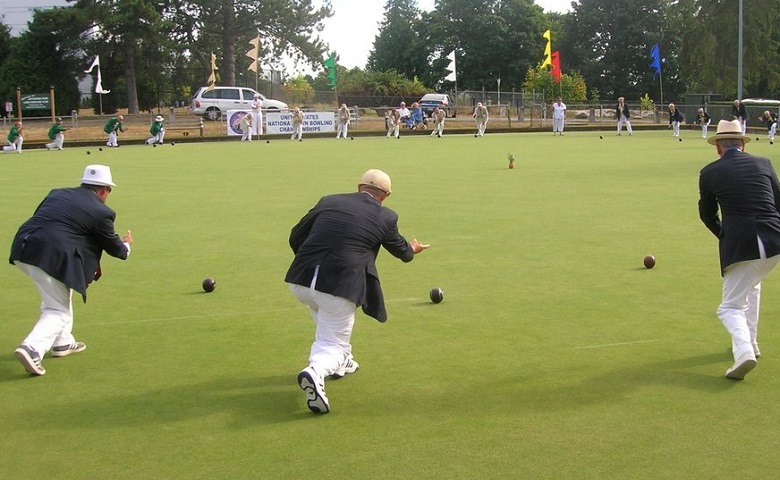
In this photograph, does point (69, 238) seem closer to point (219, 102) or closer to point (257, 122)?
point (257, 122)

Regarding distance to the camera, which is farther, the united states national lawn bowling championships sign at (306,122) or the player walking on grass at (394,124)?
the united states national lawn bowling championships sign at (306,122)

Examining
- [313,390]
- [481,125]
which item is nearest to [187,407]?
[313,390]

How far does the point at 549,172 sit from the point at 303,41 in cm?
4293

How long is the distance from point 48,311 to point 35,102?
52.6m

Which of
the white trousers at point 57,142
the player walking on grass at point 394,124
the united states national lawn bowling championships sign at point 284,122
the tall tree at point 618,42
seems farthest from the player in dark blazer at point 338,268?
the tall tree at point 618,42

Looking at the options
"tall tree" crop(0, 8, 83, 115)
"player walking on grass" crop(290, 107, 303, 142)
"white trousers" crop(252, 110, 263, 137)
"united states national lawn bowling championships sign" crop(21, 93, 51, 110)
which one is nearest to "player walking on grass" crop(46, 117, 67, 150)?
"white trousers" crop(252, 110, 263, 137)

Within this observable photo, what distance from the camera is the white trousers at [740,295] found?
22.1 feet

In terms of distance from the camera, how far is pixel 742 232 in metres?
6.82

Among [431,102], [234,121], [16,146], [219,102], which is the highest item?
[431,102]

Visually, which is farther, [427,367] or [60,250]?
[427,367]

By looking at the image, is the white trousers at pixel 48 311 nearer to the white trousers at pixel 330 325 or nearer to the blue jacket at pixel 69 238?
the blue jacket at pixel 69 238

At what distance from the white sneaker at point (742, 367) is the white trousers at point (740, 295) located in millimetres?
31

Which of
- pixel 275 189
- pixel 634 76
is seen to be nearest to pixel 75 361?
pixel 275 189

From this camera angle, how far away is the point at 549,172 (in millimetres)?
24875
